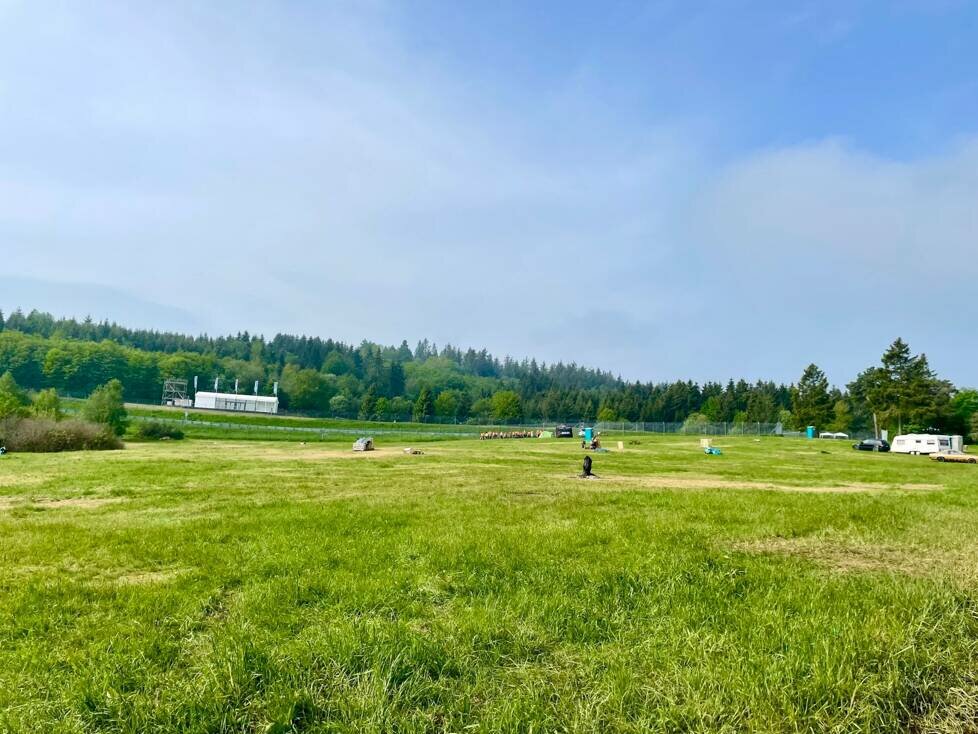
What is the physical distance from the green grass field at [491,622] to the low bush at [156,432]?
6030cm

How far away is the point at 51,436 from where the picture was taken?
137 feet

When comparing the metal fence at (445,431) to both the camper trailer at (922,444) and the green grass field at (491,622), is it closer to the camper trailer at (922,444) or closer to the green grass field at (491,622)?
the camper trailer at (922,444)

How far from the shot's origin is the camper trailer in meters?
52.5

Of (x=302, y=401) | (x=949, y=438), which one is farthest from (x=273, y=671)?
(x=302, y=401)

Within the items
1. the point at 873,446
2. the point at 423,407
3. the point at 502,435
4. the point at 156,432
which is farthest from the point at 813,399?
the point at 156,432

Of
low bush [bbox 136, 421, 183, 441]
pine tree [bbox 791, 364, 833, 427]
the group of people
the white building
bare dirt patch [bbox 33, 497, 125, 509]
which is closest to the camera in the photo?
bare dirt patch [bbox 33, 497, 125, 509]

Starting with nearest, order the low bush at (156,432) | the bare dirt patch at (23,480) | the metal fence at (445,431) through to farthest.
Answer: the bare dirt patch at (23,480)
the low bush at (156,432)
the metal fence at (445,431)

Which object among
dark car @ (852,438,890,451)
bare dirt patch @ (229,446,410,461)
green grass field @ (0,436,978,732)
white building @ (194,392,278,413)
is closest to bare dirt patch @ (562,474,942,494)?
green grass field @ (0,436,978,732)

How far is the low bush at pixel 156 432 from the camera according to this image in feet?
217

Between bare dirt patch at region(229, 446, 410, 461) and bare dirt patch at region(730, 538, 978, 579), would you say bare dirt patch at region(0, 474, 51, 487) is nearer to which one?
bare dirt patch at region(229, 446, 410, 461)

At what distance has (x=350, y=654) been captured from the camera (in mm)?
5152

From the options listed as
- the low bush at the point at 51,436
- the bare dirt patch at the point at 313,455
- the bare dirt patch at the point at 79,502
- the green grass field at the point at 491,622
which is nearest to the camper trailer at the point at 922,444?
the bare dirt patch at the point at 313,455

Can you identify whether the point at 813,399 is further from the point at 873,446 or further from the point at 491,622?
the point at 491,622

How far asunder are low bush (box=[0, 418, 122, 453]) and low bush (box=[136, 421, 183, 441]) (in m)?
21.0
